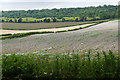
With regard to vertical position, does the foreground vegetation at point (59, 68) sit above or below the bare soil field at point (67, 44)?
below

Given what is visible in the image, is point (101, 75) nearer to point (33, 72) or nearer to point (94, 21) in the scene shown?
point (33, 72)

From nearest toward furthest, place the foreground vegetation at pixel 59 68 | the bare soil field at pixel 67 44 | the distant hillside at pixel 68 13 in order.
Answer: the foreground vegetation at pixel 59 68, the bare soil field at pixel 67 44, the distant hillside at pixel 68 13

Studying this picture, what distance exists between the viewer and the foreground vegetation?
3440mm

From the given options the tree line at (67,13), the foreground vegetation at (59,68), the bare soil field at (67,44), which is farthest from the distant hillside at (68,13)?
the foreground vegetation at (59,68)

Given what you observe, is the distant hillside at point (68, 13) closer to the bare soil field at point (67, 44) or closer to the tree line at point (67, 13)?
the tree line at point (67, 13)

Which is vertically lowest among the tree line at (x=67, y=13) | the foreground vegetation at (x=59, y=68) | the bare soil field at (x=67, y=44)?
the foreground vegetation at (x=59, y=68)

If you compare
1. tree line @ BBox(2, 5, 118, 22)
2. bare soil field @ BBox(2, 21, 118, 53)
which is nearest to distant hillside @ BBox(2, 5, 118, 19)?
tree line @ BBox(2, 5, 118, 22)

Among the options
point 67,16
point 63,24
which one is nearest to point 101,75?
point 67,16

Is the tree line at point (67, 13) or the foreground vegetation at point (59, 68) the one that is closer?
the foreground vegetation at point (59, 68)

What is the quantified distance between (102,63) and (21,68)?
1.71 meters

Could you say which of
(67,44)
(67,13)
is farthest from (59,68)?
(67,13)

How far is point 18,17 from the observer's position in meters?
11.1

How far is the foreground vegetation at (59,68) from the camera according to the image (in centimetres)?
344

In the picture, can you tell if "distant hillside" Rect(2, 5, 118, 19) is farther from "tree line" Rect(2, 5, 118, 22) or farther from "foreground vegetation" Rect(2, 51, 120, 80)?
"foreground vegetation" Rect(2, 51, 120, 80)
